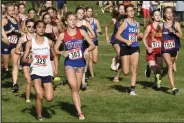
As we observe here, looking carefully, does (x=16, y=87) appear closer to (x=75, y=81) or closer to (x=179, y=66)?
(x=75, y=81)

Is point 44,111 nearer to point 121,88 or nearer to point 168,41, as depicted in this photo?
point 121,88

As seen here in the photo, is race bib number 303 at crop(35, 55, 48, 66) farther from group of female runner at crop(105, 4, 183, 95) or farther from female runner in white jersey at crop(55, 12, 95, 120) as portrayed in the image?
group of female runner at crop(105, 4, 183, 95)

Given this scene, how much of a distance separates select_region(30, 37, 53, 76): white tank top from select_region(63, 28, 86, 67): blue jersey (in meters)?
0.40

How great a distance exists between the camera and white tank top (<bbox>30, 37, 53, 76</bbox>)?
12.1 m

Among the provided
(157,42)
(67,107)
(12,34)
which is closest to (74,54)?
(67,107)

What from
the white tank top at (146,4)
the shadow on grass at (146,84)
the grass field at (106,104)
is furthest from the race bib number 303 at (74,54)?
the white tank top at (146,4)

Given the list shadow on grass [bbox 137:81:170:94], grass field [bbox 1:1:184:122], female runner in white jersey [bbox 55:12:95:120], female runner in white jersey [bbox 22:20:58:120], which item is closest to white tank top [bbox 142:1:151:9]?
grass field [bbox 1:1:184:122]

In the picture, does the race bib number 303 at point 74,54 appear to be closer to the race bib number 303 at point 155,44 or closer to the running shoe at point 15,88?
the running shoe at point 15,88

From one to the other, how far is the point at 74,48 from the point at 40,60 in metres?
0.71

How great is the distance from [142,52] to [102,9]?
18.7 metres

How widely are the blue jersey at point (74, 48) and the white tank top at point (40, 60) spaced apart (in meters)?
0.40

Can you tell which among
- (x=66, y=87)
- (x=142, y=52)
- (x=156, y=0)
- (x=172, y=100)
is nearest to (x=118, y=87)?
(x=66, y=87)

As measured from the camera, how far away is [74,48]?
12.3m

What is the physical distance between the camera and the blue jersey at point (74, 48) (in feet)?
40.2
